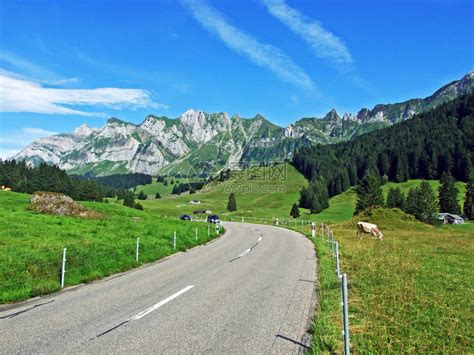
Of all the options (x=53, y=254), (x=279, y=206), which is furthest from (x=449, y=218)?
(x=53, y=254)

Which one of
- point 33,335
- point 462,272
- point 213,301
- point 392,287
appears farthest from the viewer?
point 462,272

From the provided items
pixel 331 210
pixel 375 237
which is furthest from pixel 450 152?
pixel 375 237

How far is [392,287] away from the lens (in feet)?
40.4

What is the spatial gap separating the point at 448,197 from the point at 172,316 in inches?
4712

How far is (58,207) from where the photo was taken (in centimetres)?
4231

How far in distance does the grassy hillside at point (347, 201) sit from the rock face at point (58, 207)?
285ft

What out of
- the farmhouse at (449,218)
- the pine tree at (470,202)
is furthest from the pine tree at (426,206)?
the pine tree at (470,202)

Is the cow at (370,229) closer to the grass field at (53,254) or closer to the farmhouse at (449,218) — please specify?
the grass field at (53,254)

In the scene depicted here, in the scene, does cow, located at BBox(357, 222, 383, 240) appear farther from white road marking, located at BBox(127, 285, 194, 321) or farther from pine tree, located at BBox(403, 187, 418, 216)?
pine tree, located at BBox(403, 187, 418, 216)

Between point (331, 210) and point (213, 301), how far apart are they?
134m

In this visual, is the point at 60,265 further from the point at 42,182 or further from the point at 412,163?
the point at 412,163

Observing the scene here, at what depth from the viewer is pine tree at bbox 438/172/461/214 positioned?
10481 cm

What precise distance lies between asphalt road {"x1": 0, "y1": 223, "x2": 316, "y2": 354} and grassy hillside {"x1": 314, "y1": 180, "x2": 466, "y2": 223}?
10601 centimetres

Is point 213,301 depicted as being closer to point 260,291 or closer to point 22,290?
point 260,291
